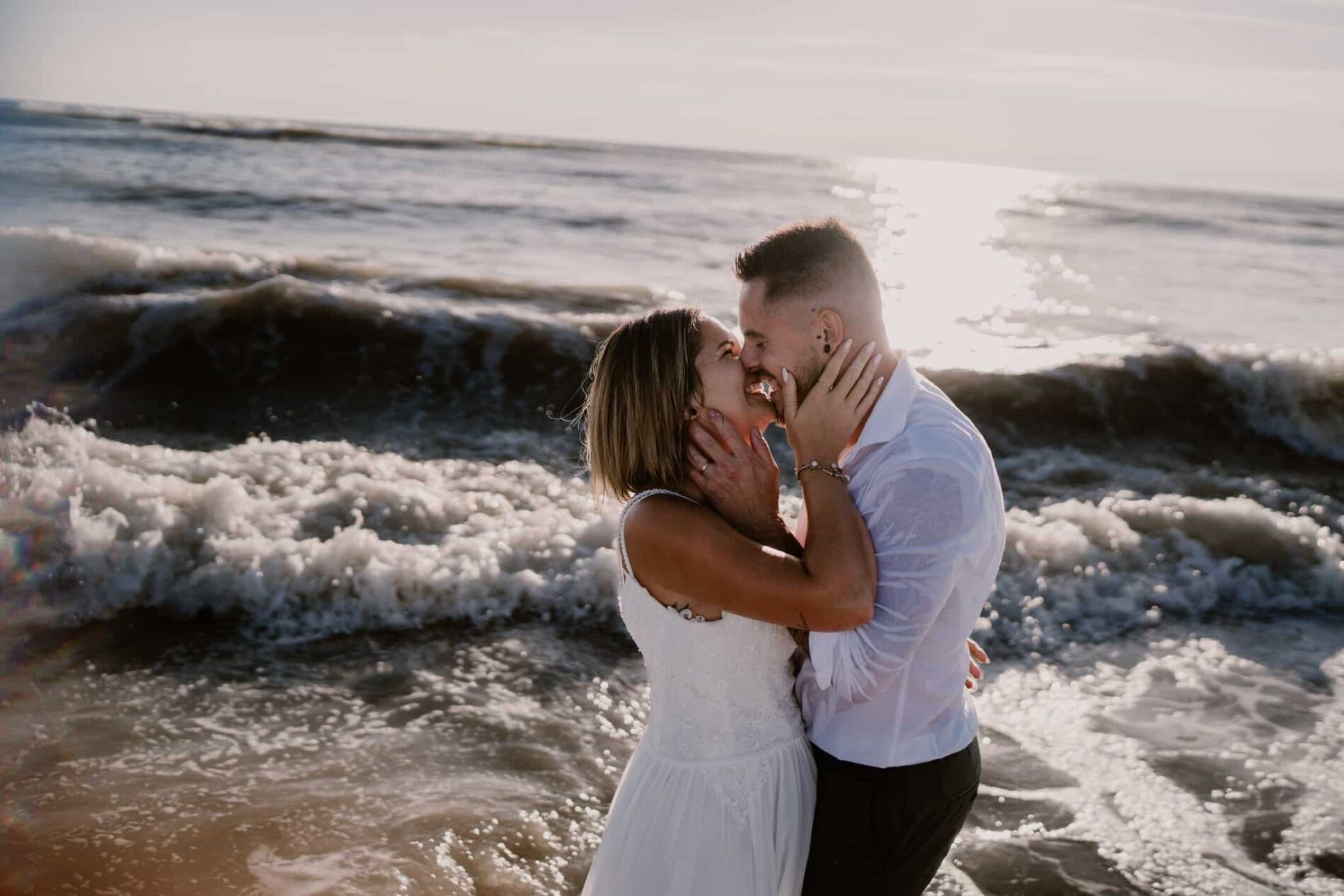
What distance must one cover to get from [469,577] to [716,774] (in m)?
4.44

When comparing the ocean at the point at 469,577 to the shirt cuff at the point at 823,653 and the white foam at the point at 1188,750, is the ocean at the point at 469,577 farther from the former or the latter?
the shirt cuff at the point at 823,653

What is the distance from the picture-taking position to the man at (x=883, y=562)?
7.36 feet

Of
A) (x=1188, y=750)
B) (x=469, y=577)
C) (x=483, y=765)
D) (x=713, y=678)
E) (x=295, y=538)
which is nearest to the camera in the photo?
(x=713, y=678)

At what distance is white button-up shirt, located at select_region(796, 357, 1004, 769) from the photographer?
223 centimetres

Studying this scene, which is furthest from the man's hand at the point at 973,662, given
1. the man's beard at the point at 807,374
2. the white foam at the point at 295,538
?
the white foam at the point at 295,538

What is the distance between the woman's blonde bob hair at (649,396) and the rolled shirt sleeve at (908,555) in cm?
50

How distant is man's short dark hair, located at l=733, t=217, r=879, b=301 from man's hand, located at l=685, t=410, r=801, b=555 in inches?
14.0

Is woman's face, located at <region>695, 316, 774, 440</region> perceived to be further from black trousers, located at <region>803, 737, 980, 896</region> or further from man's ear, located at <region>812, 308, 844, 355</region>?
black trousers, located at <region>803, 737, 980, 896</region>

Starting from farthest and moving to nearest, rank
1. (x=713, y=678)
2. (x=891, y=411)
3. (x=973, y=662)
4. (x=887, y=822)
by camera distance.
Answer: (x=973, y=662), (x=713, y=678), (x=887, y=822), (x=891, y=411)

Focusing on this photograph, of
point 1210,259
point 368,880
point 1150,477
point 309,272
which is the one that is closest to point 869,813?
point 368,880

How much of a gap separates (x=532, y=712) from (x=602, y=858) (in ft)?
9.48

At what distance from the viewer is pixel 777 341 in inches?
98.7

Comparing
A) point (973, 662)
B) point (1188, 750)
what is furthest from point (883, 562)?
point (1188, 750)

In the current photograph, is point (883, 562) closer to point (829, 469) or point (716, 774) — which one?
point (829, 469)
